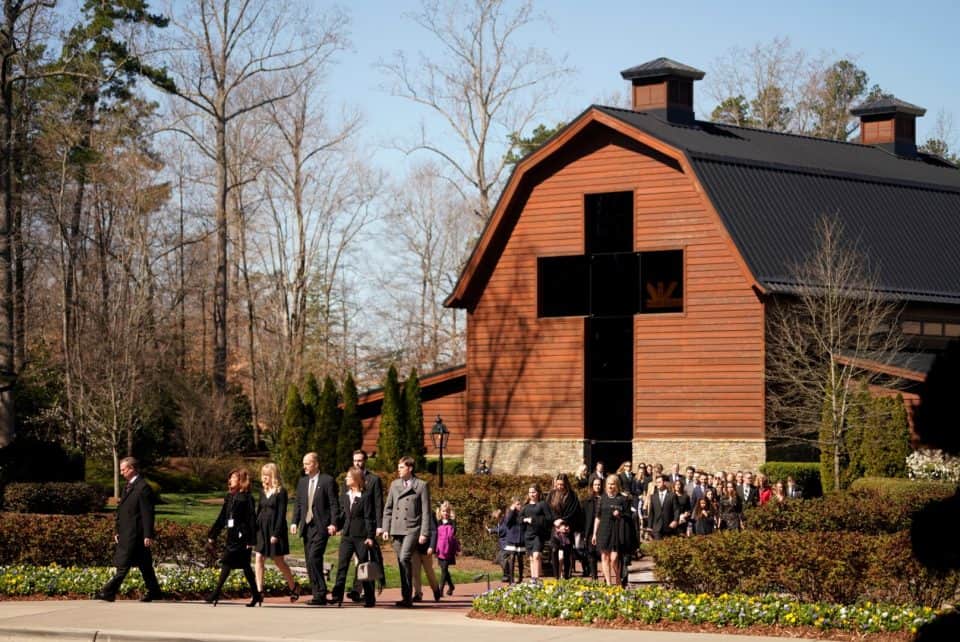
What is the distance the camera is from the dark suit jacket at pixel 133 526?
16266mm

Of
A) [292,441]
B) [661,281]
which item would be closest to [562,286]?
[661,281]

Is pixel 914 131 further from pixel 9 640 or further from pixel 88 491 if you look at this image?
pixel 9 640

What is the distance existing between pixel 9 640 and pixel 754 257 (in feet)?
80.9

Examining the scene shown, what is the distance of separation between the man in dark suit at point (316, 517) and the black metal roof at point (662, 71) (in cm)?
2780

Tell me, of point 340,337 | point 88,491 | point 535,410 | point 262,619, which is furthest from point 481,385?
point 340,337

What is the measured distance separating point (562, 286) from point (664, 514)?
15.7 m

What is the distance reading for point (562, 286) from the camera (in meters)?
38.8

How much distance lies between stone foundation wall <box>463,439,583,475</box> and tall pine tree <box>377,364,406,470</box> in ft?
6.62

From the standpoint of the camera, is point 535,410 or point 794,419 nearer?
point 794,419

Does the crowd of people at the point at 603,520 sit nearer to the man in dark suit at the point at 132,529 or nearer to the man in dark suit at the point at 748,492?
the man in dark suit at the point at 748,492

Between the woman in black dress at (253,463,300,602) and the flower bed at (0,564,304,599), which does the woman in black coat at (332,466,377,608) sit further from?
the flower bed at (0,564,304,599)

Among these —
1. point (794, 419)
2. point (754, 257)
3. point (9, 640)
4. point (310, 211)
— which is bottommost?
point (9, 640)

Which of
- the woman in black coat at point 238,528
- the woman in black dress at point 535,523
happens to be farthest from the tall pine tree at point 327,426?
the woman in black coat at point 238,528

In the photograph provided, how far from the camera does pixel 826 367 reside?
113ft
